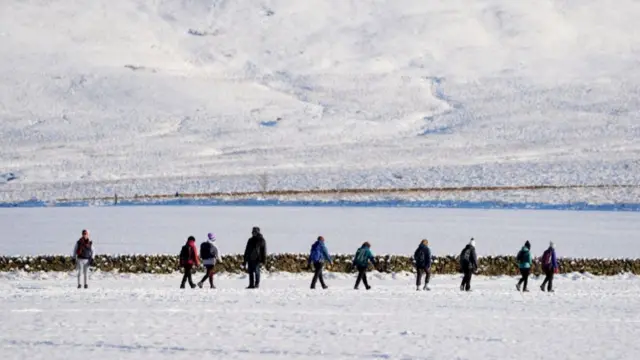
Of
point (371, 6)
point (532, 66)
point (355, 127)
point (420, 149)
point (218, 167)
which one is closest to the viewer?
point (218, 167)

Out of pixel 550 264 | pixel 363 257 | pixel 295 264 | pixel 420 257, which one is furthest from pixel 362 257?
pixel 295 264

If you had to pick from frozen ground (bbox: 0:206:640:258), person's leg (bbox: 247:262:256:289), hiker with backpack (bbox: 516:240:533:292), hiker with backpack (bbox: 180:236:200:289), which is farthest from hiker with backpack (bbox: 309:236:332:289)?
frozen ground (bbox: 0:206:640:258)

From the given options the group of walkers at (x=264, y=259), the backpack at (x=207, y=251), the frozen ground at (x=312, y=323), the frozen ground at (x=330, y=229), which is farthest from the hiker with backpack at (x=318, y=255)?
the frozen ground at (x=330, y=229)

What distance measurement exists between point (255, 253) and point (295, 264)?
5.98 m

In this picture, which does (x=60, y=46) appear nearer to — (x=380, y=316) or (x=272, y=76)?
(x=272, y=76)

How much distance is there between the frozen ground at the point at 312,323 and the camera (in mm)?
14188

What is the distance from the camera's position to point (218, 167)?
107188 mm

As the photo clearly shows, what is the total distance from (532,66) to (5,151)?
236 feet

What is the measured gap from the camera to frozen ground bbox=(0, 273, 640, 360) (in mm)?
14188

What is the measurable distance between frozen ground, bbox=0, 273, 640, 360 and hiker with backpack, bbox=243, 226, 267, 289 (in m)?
0.44

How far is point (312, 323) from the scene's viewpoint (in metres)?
16.9

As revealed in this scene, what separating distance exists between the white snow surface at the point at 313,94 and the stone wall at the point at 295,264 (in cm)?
4916

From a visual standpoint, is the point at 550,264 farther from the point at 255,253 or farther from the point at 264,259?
the point at 255,253

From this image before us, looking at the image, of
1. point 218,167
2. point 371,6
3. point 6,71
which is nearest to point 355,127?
point 218,167
